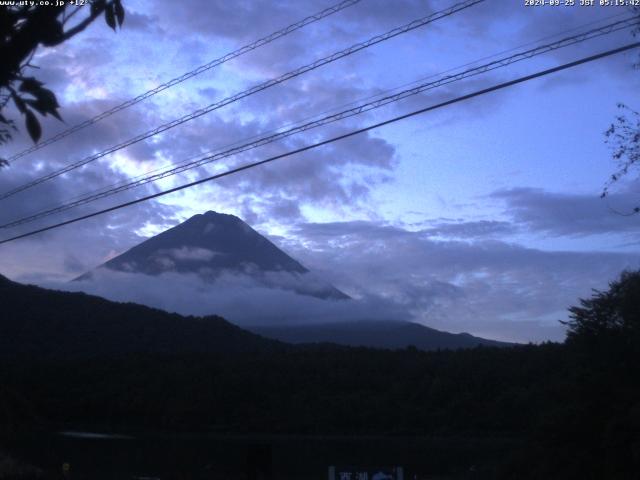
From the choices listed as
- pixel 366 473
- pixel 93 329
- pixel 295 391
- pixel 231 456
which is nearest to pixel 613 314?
pixel 366 473

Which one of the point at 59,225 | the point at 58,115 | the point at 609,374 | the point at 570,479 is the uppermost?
the point at 59,225

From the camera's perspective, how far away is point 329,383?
167ft

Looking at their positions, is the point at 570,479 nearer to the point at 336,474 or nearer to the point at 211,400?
the point at 336,474

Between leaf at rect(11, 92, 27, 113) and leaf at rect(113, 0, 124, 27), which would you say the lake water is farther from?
leaf at rect(11, 92, 27, 113)

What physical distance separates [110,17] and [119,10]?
76 millimetres

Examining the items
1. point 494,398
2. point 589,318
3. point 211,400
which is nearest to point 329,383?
point 211,400

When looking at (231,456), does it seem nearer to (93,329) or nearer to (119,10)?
(119,10)

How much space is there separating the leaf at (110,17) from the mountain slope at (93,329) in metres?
58.8

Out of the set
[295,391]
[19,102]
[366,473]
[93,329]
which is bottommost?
[366,473]

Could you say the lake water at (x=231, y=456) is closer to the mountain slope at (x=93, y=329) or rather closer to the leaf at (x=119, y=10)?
the leaf at (x=119, y=10)

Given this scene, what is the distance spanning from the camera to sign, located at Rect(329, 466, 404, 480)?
1241 cm

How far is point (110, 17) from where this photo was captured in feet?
17.8

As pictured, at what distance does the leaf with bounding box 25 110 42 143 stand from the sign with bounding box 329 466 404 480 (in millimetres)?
8886

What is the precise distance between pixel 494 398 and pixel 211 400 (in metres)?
17.1
